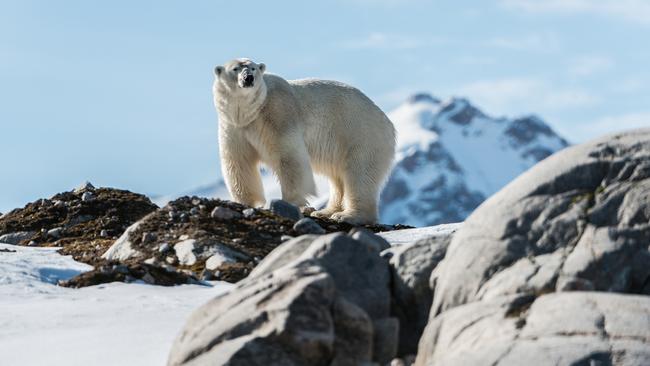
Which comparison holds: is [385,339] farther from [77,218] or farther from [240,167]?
[240,167]

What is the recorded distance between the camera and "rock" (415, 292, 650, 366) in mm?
9281

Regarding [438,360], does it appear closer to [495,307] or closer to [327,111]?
[495,307]

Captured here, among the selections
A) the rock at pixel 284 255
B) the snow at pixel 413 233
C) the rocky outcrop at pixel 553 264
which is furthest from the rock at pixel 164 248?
the rocky outcrop at pixel 553 264

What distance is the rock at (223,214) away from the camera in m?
18.0

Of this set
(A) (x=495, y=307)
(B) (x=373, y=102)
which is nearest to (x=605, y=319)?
(A) (x=495, y=307)

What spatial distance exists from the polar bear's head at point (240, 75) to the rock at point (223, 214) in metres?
3.25

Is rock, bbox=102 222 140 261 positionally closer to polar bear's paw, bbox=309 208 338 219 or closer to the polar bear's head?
the polar bear's head

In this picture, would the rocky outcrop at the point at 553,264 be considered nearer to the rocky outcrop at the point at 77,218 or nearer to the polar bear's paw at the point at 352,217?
the rocky outcrop at the point at 77,218

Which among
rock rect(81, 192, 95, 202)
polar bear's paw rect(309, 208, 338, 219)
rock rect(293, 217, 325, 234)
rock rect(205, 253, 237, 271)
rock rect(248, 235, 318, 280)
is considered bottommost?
rock rect(205, 253, 237, 271)

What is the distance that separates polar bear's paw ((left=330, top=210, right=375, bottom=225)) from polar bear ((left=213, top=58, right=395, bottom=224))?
2 centimetres

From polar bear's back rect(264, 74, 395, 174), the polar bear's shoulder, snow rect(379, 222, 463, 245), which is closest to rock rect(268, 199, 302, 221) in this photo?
snow rect(379, 222, 463, 245)

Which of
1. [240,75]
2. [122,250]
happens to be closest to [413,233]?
[240,75]

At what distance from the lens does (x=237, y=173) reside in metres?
21.8

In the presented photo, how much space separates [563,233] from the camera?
1053 cm
